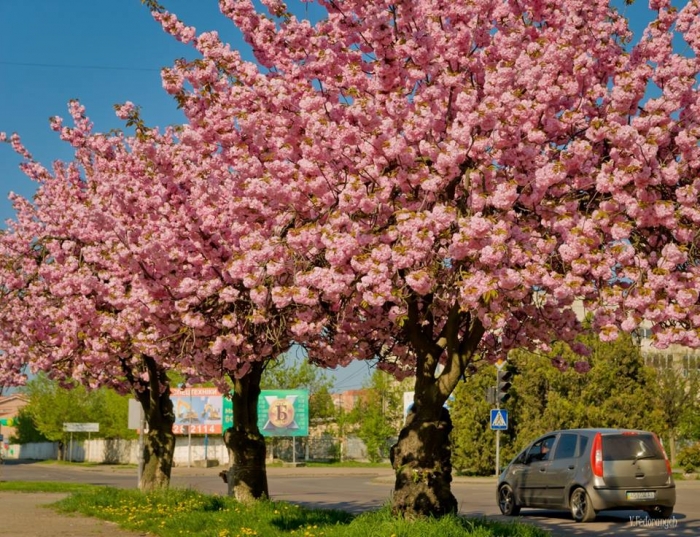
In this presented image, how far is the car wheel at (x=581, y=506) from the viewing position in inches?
681

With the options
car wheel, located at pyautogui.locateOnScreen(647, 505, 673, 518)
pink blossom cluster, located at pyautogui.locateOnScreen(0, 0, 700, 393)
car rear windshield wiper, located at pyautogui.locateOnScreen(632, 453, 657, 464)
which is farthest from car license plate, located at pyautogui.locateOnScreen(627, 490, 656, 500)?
Answer: pink blossom cluster, located at pyautogui.locateOnScreen(0, 0, 700, 393)

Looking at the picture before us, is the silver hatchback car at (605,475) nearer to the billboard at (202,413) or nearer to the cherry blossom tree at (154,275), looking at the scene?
the cherry blossom tree at (154,275)

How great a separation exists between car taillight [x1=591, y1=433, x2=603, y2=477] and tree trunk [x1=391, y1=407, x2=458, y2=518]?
6290 mm

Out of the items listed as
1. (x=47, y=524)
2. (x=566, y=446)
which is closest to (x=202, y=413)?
(x=47, y=524)

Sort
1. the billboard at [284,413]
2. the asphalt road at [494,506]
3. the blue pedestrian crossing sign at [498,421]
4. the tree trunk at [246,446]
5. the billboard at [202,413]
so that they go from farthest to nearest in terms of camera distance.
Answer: the billboard at [202,413] → the billboard at [284,413] → the blue pedestrian crossing sign at [498,421] → the tree trunk at [246,446] → the asphalt road at [494,506]

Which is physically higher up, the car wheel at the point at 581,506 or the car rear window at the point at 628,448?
the car rear window at the point at 628,448

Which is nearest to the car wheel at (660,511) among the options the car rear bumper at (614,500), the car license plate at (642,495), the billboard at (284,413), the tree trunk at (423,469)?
the car license plate at (642,495)

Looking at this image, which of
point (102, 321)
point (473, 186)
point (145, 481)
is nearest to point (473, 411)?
point (145, 481)

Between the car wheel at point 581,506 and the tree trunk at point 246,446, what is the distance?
5.50 meters

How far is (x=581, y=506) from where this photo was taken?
17594 mm

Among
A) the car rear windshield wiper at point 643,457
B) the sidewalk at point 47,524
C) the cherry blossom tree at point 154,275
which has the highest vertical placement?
the cherry blossom tree at point 154,275

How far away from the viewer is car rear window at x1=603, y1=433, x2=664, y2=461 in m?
17.4

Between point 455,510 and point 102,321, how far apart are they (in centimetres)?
735

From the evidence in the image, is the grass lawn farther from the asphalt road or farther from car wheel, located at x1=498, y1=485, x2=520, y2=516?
car wheel, located at x1=498, y1=485, x2=520, y2=516
